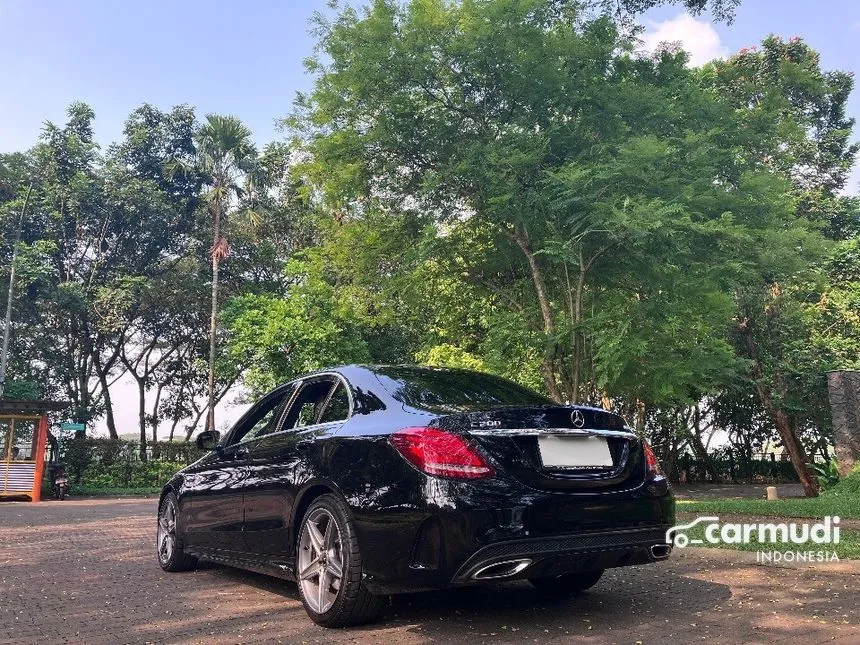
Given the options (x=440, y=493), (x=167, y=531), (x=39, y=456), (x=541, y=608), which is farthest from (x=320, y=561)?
(x=39, y=456)

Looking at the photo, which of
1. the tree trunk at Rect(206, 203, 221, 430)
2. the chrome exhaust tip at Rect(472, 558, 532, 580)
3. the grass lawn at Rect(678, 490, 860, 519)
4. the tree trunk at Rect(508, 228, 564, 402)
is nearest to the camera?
the chrome exhaust tip at Rect(472, 558, 532, 580)

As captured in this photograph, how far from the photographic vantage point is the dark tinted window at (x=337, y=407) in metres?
4.46

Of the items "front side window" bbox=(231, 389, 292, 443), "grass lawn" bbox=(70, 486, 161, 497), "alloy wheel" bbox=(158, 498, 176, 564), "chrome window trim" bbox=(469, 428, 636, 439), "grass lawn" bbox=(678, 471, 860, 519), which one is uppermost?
"front side window" bbox=(231, 389, 292, 443)

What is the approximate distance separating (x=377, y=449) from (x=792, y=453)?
19935 millimetres

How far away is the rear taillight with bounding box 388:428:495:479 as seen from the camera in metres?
3.62

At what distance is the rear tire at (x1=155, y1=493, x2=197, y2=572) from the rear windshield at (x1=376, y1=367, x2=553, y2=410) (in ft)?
8.92

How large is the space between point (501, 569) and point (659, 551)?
1.04m

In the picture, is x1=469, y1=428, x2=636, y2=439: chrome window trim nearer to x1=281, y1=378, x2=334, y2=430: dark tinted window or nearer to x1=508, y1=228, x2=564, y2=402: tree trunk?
x1=281, y1=378, x2=334, y2=430: dark tinted window

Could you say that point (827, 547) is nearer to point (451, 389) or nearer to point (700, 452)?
point (451, 389)

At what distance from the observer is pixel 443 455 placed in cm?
365

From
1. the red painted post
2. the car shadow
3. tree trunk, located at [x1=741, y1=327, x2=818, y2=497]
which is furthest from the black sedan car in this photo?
the red painted post

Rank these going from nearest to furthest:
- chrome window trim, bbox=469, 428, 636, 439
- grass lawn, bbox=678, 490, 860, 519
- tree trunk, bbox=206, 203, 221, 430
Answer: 1. chrome window trim, bbox=469, 428, 636, 439
2. grass lawn, bbox=678, 490, 860, 519
3. tree trunk, bbox=206, 203, 221, 430

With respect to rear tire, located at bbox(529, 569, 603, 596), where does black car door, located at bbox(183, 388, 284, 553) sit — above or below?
above

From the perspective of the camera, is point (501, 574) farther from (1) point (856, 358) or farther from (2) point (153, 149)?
(2) point (153, 149)
